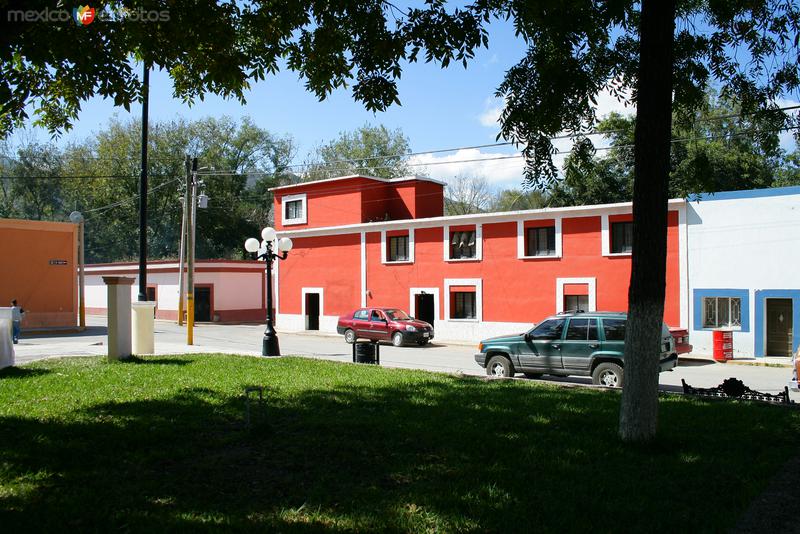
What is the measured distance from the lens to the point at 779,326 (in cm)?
2300

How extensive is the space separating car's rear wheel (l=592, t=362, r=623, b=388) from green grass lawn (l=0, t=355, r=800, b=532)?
332 centimetres

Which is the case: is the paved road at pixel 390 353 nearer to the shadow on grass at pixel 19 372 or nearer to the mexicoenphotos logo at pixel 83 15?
the shadow on grass at pixel 19 372

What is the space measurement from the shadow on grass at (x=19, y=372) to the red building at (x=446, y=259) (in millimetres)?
20222

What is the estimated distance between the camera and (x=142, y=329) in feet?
57.7

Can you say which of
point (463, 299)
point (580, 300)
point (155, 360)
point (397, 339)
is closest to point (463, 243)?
point (463, 299)

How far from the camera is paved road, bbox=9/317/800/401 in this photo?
17359mm

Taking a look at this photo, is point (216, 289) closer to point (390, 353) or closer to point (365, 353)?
point (390, 353)

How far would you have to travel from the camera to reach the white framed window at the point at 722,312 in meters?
23.9

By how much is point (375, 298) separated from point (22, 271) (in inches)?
677

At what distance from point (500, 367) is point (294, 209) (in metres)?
25.8

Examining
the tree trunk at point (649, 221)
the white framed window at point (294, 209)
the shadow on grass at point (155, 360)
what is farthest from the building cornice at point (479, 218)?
the tree trunk at point (649, 221)

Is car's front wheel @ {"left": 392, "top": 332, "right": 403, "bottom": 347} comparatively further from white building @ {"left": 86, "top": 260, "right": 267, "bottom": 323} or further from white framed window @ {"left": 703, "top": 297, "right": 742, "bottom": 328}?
white building @ {"left": 86, "top": 260, "right": 267, "bottom": 323}

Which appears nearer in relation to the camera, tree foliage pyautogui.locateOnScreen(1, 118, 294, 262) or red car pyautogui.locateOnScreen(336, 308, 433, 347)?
red car pyautogui.locateOnScreen(336, 308, 433, 347)

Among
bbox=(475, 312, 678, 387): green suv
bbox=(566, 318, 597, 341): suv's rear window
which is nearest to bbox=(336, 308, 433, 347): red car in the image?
bbox=(475, 312, 678, 387): green suv
